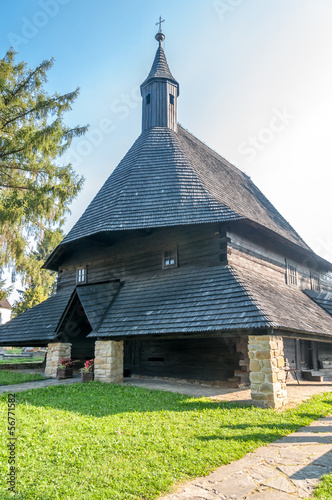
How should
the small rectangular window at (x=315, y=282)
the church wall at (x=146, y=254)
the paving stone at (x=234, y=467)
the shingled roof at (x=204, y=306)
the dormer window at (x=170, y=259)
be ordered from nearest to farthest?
the paving stone at (x=234, y=467) → the shingled roof at (x=204, y=306) → the church wall at (x=146, y=254) → the dormer window at (x=170, y=259) → the small rectangular window at (x=315, y=282)

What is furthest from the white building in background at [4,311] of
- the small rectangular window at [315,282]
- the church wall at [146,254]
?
the small rectangular window at [315,282]

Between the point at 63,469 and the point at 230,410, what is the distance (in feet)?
13.4

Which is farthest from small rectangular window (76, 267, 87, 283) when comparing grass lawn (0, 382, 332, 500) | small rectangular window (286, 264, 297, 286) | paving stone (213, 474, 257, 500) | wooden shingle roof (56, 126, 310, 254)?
paving stone (213, 474, 257, 500)

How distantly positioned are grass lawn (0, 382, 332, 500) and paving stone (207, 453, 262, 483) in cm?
9

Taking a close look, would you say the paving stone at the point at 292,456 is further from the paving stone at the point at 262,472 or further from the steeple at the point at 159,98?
the steeple at the point at 159,98

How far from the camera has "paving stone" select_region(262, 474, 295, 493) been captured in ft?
12.6

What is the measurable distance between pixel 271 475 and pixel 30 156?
13.6 metres

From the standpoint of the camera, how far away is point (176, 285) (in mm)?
11242

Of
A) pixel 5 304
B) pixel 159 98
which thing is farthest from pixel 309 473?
pixel 5 304

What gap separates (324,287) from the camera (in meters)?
19.1

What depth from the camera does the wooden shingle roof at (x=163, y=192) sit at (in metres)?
11.6

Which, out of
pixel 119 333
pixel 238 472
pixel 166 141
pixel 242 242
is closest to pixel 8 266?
pixel 119 333

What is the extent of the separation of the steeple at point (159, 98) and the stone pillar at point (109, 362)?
34.6ft

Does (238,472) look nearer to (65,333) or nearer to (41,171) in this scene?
(65,333)
